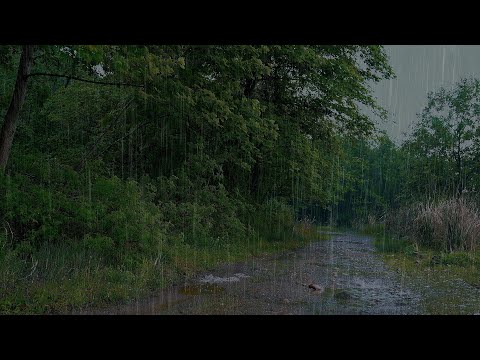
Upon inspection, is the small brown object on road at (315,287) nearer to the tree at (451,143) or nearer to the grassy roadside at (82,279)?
the grassy roadside at (82,279)

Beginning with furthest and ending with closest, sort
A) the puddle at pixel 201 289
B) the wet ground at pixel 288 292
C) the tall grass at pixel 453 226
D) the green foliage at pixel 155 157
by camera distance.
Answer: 1. the tall grass at pixel 453 226
2. the puddle at pixel 201 289
3. the green foliage at pixel 155 157
4. the wet ground at pixel 288 292

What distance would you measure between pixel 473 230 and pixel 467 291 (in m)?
5.34

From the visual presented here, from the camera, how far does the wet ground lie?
6953 millimetres

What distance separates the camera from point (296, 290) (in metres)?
8.58

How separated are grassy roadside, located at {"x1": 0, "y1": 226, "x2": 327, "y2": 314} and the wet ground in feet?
0.97

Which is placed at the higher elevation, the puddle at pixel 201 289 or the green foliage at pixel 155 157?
the green foliage at pixel 155 157

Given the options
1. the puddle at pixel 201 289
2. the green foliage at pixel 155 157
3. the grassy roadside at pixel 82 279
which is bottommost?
the puddle at pixel 201 289

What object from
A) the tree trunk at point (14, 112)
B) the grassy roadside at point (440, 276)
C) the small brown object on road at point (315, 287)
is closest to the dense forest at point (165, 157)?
the tree trunk at point (14, 112)

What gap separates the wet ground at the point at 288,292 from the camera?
6.95 meters

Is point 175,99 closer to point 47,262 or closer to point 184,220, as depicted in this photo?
point 184,220

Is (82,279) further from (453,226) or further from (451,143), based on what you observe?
(451,143)

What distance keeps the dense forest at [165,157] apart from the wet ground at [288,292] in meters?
0.57

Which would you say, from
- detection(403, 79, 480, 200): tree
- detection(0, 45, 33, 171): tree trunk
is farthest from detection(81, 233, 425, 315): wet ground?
detection(403, 79, 480, 200): tree
